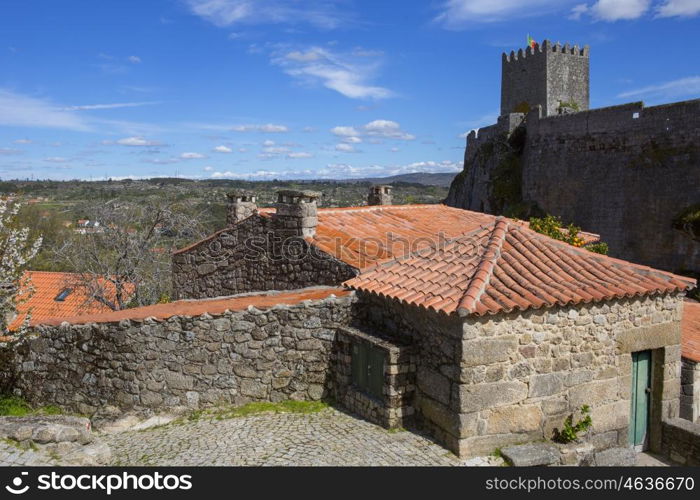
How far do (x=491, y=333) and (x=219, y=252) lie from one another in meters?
7.16

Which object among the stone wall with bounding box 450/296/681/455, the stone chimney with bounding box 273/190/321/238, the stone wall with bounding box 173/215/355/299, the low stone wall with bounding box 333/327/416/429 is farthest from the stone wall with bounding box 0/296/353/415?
the stone chimney with bounding box 273/190/321/238

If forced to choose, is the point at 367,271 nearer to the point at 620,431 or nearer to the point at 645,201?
the point at 620,431

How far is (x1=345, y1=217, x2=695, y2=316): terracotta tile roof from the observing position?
7.17 metres

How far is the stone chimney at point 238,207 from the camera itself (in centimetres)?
1347

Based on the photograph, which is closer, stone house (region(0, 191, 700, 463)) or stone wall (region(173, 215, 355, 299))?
Answer: stone house (region(0, 191, 700, 463))

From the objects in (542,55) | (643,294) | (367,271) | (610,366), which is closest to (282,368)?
(367,271)

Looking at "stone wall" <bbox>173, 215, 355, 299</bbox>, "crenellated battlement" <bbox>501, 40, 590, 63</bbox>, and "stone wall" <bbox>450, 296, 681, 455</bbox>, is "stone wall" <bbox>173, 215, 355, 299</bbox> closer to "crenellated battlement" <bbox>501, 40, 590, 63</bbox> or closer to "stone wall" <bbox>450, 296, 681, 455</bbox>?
"stone wall" <bbox>450, 296, 681, 455</bbox>

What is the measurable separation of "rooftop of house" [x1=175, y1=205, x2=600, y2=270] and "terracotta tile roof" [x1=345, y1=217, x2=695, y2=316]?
2.81 ft

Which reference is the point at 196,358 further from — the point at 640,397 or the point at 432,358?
the point at 640,397

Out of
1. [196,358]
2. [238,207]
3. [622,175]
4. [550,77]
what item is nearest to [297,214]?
[238,207]

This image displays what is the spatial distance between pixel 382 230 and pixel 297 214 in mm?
2378

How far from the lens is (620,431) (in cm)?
814

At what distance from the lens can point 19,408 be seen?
8.91 m

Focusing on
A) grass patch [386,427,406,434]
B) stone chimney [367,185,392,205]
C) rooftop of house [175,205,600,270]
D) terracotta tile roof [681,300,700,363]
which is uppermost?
stone chimney [367,185,392,205]
